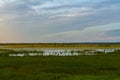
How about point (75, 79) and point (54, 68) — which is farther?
point (54, 68)

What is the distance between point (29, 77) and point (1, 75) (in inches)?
100

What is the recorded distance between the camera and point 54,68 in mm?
31766

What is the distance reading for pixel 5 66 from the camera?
116 feet

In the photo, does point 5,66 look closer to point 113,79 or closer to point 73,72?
point 73,72

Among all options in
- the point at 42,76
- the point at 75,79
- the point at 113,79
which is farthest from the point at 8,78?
the point at 113,79

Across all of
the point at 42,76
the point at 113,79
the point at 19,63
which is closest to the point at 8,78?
the point at 42,76

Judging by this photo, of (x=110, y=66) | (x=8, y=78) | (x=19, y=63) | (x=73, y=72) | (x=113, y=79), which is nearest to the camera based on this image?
(x=113, y=79)

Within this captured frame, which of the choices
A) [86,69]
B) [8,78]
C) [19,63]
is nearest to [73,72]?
[86,69]

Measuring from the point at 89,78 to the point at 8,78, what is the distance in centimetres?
697

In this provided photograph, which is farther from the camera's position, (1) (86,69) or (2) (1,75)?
(1) (86,69)

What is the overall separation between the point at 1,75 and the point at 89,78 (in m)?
7.97

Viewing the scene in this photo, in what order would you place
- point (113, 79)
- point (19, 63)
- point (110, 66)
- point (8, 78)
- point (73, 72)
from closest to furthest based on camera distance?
point (113, 79) → point (8, 78) → point (73, 72) → point (110, 66) → point (19, 63)

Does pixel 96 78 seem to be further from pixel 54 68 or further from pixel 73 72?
pixel 54 68

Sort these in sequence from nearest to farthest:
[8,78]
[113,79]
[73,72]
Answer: [113,79] < [8,78] < [73,72]
